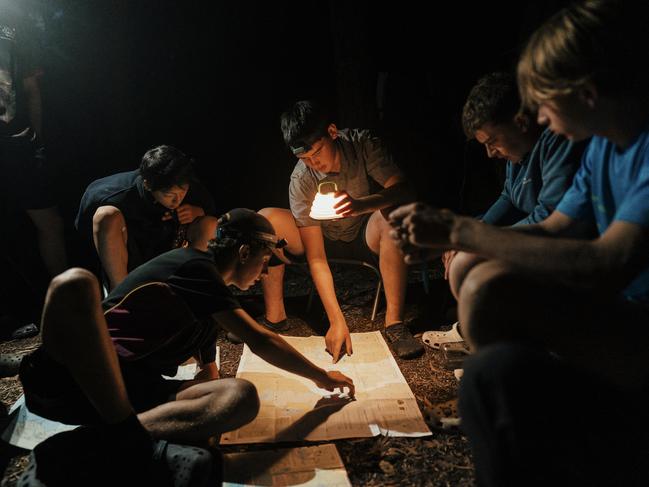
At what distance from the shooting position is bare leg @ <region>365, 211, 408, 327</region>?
3.55 m

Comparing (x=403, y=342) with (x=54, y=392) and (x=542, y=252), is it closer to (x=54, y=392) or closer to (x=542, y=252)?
(x=542, y=252)

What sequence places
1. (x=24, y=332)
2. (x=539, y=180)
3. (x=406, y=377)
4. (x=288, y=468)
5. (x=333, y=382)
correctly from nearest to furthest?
(x=288, y=468)
(x=333, y=382)
(x=539, y=180)
(x=406, y=377)
(x=24, y=332)

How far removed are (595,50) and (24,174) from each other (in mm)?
4276

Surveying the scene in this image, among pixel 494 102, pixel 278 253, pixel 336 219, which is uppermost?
pixel 494 102

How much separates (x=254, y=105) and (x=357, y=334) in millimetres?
→ 2900

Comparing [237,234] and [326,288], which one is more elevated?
[237,234]

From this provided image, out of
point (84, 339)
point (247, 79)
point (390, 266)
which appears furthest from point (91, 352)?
point (247, 79)

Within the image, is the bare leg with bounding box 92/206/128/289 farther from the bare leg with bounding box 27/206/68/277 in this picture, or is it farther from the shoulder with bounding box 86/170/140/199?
the bare leg with bounding box 27/206/68/277

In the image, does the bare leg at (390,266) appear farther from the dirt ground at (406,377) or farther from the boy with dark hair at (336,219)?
the dirt ground at (406,377)

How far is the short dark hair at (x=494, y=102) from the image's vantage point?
2719 millimetres

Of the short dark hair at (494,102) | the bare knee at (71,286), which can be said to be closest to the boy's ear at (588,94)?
the short dark hair at (494,102)

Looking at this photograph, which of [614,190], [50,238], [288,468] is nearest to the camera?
[614,190]

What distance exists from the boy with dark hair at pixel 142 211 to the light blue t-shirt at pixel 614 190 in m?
2.47

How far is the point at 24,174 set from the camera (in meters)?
4.14
